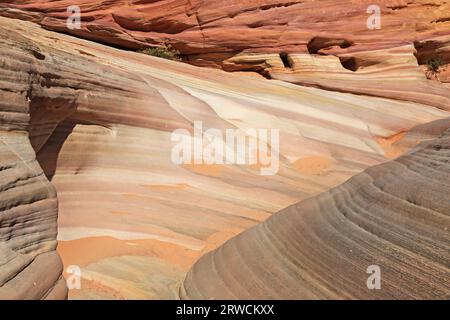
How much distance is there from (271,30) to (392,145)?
7.91m

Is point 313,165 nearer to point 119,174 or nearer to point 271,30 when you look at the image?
point 119,174

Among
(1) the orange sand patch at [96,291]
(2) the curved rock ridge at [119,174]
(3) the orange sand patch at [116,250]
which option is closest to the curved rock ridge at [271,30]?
(2) the curved rock ridge at [119,174]

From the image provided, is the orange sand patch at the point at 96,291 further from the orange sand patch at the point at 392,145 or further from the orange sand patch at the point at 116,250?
the orange sand patch at the point at 392,145

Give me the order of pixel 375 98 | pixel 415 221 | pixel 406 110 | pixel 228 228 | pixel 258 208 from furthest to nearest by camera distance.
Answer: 1. pixel 375 98
2. pixel 406 110
3. pixel 258 208
4. pixel 228 228
5. pixel 415 221

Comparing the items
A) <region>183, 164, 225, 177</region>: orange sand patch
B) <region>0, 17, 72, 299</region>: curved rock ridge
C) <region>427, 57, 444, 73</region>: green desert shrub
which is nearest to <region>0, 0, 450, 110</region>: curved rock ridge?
<region>427, 57, 444, 73</region>: green desert shrub

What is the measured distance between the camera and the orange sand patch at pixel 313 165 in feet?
23.9

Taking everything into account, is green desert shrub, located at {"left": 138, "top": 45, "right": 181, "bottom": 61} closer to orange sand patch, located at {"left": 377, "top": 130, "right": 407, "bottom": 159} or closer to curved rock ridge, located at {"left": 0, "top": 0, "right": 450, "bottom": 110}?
curved rock ridge, located at {"left": 0, "top": 0, "right": 450, "bottom": 110}

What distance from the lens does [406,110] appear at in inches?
460

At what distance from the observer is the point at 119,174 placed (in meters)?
5.53

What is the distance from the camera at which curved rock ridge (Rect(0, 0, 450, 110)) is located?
50.5 ft

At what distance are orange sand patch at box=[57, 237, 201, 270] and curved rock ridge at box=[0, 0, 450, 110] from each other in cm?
1134

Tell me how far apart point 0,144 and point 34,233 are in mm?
805

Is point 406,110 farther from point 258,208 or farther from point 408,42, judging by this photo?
point 258,208
